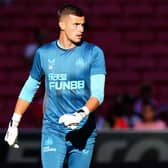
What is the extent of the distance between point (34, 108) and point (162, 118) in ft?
5.64

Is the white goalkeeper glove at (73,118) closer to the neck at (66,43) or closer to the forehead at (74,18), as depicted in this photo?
the neck at (66,43)

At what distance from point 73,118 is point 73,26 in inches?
28.6

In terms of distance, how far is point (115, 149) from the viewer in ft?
26.9

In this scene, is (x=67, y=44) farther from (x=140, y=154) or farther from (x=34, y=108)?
(x=34, y=108)

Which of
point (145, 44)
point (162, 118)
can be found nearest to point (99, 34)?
point (145, 44)

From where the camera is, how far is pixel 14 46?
12.8 metres

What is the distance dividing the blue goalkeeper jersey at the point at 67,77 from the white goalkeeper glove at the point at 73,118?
0.24 m

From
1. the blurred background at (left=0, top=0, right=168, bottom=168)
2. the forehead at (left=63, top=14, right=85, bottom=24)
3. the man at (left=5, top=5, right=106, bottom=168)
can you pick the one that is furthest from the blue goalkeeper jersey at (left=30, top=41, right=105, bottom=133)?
the blurred background at (left=0, top=0, right=168, bottom=168)

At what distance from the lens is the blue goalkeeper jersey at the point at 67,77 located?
18.3 ft

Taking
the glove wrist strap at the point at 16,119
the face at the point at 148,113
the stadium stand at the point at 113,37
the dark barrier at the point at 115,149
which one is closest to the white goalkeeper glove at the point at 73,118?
the glove wrist strap at the point at 16,119

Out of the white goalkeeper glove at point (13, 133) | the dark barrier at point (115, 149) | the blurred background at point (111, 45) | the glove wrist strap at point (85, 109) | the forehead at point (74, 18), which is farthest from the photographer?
the blurred background at point (111, 45)

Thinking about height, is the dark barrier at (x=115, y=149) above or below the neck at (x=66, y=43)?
below

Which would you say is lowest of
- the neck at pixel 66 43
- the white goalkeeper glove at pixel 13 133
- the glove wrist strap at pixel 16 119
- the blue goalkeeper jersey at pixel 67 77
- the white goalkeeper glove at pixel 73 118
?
the white goalkeeper glove at pixel 13 133

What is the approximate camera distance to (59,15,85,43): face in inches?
219
